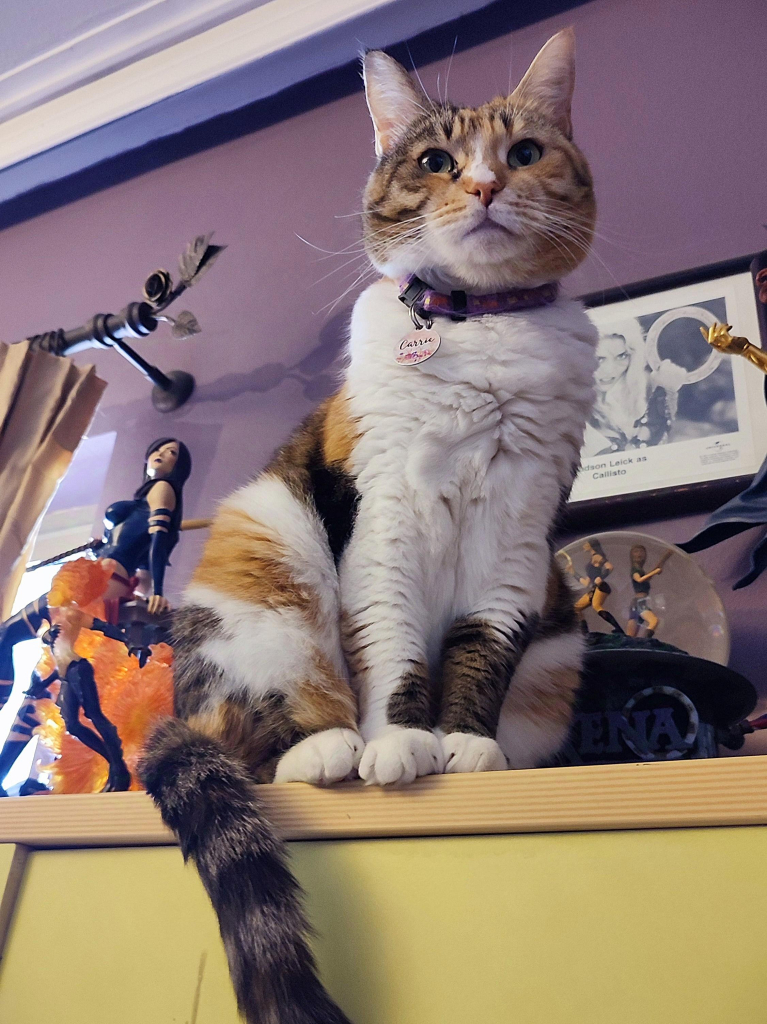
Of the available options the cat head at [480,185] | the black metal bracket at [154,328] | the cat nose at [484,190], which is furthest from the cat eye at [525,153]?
the black metal bracket at [154,328]

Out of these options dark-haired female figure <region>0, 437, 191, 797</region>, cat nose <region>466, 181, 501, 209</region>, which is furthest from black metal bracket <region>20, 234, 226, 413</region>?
cat nose <region>466, 181, 501, 209</region>

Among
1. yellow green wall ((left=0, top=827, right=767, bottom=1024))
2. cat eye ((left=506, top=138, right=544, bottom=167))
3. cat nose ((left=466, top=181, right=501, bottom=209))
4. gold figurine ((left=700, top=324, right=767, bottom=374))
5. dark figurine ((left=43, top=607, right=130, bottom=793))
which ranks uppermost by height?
cat eye ((left=506, top=138, right=544, bottom=167))

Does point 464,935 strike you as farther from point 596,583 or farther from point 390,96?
point 390,96

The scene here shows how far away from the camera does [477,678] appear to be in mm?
820

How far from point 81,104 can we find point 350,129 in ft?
2.75

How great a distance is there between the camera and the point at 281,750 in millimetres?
783

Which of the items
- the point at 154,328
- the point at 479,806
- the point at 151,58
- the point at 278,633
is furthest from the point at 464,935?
the point at 151,58

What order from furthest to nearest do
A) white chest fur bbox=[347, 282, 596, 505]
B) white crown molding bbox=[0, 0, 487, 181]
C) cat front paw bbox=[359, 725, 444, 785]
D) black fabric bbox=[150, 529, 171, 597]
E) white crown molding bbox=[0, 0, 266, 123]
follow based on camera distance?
white crown molding bbox=[0, 0, 266, 123] < white crown molding bbox=[0, 0, 487, 181] < black fabric bbox=[150, 529, 171, 597] < white chest fur bbox=[347, 282, 596, 505] < cat front paw bbox=[359, 725, 444, 785]

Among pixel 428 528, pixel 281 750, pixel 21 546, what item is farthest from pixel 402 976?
pixel 21 546

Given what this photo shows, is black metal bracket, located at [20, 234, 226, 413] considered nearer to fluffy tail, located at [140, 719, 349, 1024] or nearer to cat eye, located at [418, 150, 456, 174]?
cat eye, located at [418, 150, 456, 174]

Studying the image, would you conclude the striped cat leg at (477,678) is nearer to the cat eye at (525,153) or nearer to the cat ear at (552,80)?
the cat eye at (525,153)

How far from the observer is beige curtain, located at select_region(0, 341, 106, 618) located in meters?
1.77

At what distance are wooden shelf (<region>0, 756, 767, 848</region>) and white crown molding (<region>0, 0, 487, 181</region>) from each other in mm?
1912

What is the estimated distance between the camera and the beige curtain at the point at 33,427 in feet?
5.81
